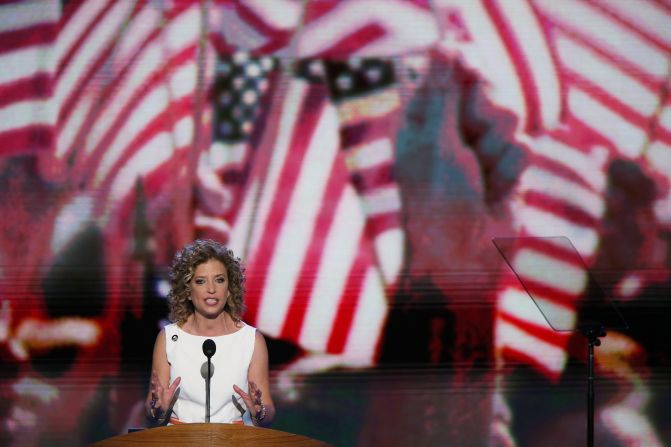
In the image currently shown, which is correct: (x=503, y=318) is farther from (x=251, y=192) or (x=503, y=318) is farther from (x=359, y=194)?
(x=251, y=192)

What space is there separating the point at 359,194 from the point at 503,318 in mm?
814

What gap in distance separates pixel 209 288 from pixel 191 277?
0.08 meters

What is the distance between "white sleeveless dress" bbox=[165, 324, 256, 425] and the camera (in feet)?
11.5

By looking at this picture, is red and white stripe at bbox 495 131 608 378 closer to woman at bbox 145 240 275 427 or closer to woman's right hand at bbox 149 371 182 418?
woman at bbox 145 240 275 427

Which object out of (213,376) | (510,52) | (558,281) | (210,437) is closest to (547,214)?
(558,281)

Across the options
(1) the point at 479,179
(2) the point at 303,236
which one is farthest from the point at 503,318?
(2) the point at 303,236

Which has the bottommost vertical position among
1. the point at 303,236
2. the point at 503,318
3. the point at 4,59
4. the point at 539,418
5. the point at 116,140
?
the point at 539,418

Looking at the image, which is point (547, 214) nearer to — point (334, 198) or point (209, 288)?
point (334, 198)

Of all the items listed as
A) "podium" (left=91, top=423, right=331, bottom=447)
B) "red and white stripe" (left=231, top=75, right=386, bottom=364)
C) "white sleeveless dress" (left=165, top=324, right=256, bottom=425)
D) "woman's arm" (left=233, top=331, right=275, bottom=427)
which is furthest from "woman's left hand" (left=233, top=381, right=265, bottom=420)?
"red and white stripe" (left=231, top=75, right=386, bottom=364)

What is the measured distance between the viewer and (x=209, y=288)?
3553 millimetres

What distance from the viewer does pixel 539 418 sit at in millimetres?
4719

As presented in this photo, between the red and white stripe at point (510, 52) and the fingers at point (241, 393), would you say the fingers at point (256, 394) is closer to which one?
the fingers at point (241, 393)

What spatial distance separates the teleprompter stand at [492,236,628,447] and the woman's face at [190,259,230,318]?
3.86 feet

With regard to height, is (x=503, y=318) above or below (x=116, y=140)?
below
